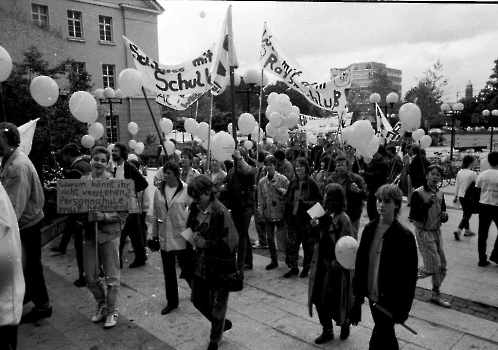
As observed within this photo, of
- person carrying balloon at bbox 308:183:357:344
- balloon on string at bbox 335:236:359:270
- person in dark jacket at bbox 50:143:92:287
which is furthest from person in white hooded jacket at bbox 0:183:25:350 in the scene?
person in dark jacket at bbox 50:143:92:287

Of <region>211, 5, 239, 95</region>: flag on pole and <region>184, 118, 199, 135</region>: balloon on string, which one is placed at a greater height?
<region>211, 5, 239, 95</region>: flag on pole

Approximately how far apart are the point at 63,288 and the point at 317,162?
28.1 feet

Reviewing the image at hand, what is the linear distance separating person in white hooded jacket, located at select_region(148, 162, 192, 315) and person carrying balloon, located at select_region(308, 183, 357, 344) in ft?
5.01

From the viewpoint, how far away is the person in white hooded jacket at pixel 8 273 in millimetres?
2119

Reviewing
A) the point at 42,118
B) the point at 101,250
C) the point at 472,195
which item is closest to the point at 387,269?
the point at 101,250

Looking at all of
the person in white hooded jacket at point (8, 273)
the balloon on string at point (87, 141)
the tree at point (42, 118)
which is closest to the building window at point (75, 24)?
the tree at point (42, 118)

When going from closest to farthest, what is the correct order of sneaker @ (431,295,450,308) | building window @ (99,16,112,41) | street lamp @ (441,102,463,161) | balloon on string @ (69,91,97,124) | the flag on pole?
sneaker @ (431,295,450,308)
the flag on pole
balloon on string @ (69,91,97,124)
street lamp @ (441,102,463,161)
building window @ (99,16,112,41)

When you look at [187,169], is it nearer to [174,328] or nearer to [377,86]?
[174,328]

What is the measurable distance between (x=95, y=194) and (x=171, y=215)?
0.83 m

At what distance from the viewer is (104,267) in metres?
4.36

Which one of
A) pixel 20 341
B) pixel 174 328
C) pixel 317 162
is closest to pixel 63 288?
pixel 20 341

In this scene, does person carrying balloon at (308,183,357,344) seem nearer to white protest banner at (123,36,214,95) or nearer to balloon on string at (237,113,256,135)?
white protest banner at (123,36,214,95)

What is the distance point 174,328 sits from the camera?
4.29 metres

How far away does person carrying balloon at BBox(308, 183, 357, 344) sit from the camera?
3.71m
